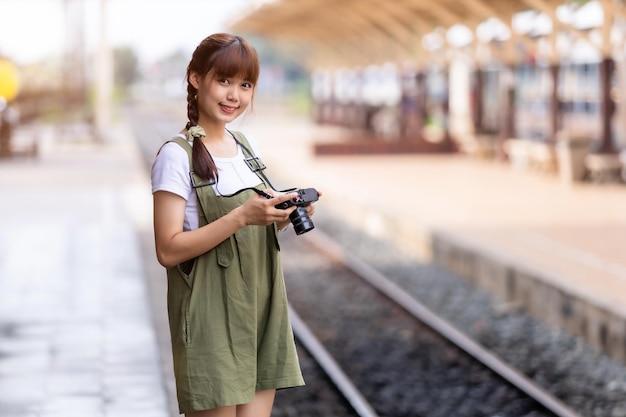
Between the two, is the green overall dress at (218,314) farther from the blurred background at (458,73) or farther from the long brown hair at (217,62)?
the blurred background at (458,73)

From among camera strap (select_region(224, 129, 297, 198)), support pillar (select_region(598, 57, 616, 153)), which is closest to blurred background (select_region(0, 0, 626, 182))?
support pillar (select_region(598, 57, 616, 153))

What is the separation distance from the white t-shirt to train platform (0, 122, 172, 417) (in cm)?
268

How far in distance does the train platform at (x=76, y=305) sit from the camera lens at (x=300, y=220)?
2.83 meters

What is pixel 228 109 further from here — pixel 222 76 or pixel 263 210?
pixel 263 210

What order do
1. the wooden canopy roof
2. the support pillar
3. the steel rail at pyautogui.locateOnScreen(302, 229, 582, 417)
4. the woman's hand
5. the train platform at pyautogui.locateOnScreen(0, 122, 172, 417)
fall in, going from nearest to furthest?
1. the woman's hand
2. the train platform at pyautogui.locateOnScreen(0, 122, 172, 417)
3. the steel rail at pyautogui.locateOnScreen(302, 229, 582, 417)
4. the support pillar
5. the wooden canopy roof

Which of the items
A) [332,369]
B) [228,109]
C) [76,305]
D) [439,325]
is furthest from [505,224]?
[228,109]

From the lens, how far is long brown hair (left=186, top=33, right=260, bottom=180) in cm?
302

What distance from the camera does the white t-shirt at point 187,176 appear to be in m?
2.99

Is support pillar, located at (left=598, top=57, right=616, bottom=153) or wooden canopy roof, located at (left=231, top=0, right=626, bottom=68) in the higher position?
wooden canopy roof, located at (left=231, top=0, right=626, bottom=68)

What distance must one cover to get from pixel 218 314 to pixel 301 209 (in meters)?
0.37

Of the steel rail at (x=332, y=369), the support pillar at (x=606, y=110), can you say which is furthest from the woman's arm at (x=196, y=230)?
the support pillar at (x=606, y=110)

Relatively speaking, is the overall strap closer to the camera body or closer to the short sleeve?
the short sleeve

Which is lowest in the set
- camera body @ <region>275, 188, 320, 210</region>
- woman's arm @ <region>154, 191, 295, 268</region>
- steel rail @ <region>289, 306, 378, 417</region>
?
steel rail @ <region>289, 306, 378, 417</region>

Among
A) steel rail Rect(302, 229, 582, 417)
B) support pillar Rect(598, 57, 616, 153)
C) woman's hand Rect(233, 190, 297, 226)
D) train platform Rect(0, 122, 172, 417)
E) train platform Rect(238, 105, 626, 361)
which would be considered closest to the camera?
woman's hand Rect(233, 190, 297, 226)
